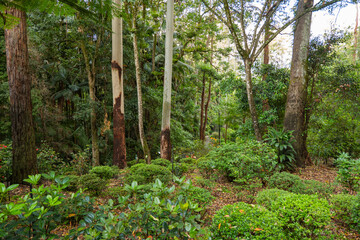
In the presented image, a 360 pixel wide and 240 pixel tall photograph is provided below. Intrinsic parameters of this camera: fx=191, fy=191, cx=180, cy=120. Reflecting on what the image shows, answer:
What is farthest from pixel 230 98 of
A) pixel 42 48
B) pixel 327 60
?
pixel 42 48

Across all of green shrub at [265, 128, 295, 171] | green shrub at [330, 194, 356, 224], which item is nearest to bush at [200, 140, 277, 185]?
green shrub at [330, 194, 356, 224]

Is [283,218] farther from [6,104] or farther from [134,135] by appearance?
[134,135]

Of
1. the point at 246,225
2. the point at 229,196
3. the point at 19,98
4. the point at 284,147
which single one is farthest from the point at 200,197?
the point at 284,147

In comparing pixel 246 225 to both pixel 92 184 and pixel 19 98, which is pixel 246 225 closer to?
pixel 92 184

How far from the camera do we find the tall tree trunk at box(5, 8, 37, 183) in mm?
3748

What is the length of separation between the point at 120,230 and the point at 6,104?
7.73 m

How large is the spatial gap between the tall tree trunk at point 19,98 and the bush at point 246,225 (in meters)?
3.95

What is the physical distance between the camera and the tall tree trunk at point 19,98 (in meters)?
3.75

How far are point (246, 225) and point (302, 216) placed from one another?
798 millimetres

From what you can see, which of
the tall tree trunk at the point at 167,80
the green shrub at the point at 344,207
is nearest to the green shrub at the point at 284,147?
the green shrub at the point at 344,207

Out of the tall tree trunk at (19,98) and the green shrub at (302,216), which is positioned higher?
the tall tree trunk at (19,98)

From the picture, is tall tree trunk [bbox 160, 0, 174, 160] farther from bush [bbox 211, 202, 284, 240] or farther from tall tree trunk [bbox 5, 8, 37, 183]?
bush [bbox 211, 202, 284, 240]

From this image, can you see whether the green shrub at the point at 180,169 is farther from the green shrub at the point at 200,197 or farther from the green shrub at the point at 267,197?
the green shrub at the point at 267,197

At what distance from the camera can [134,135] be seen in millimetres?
10812
